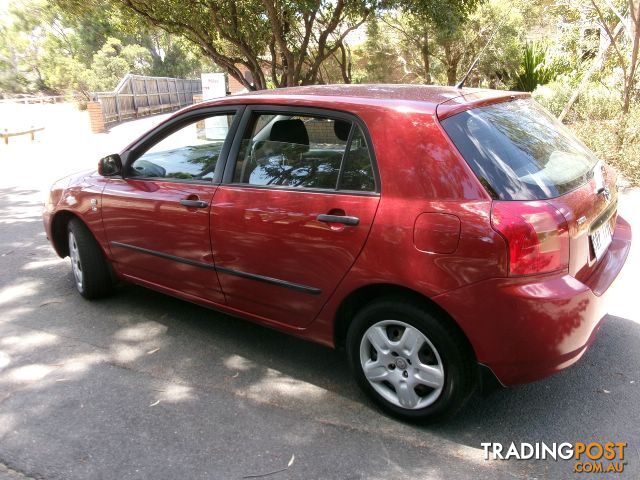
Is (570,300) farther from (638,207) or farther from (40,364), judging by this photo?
(638,207)

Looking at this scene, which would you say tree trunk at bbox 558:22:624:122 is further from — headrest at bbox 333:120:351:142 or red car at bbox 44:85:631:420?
headrest at bbox 333:120:351:142

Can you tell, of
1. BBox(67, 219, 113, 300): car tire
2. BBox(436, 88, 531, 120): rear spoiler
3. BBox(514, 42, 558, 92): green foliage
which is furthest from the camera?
BBox(514, 42, 558, 92): green foliage

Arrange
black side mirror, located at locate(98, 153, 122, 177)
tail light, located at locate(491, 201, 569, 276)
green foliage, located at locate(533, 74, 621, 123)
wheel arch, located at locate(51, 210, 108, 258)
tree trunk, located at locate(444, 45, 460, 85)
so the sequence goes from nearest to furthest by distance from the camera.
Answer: tail light, located at locate(491, 201, 569, 276) < black side mirror, located at locate(98, 153, 122, 177) < wheel arch, located at locate(51, 210, 108, 258) < green foliage, located at locate(533, 74, 621, 123) < tree trunk, located at locate(444, 45, 460, 85)

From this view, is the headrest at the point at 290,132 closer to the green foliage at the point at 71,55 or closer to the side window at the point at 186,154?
the side window at the point at 186,154

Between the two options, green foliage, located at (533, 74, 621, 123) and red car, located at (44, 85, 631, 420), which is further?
green foliage, located at (533, 74, 621, 123)

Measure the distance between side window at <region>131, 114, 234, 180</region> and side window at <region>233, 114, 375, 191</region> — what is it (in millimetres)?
249

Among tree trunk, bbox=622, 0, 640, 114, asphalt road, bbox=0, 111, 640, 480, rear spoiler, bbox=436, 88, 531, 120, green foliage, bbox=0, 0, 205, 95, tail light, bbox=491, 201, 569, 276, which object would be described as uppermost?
green foliage, bbox=0, 0, 205, 95

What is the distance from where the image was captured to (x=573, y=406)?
9.84 ft

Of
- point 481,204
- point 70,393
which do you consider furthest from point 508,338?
point 70,393

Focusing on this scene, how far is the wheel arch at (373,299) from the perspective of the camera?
8.71ft

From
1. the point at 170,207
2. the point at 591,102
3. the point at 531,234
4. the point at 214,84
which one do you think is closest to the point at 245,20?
the point at 214,84

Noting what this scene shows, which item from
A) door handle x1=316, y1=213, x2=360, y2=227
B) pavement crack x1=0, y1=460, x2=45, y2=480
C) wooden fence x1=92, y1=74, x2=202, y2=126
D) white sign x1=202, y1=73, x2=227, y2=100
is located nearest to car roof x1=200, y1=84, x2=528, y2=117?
door handle x1=316, y1=213, x2=360, y2=227

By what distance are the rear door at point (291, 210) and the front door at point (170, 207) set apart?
0.16 m

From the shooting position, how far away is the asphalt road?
2627mm
